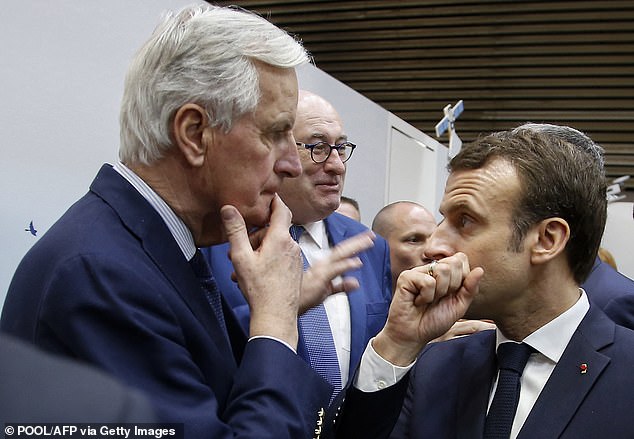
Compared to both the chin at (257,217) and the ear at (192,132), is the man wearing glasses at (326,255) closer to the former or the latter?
the chin at (257,217)

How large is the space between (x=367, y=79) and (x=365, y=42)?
18.3 inches

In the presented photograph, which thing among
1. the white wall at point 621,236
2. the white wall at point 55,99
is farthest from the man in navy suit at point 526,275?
the white wall at point 621,236

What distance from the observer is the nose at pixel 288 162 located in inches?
52.4

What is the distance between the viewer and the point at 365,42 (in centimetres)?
834

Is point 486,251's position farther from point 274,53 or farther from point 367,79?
point 367,79

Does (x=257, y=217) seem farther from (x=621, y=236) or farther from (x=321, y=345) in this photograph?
(x=621, y=236)

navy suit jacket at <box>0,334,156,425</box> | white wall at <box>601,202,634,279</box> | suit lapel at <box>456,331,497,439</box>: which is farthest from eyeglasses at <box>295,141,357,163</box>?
white wall at <box>601,202,634,279</box>

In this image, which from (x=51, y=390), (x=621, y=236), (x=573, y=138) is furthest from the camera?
(x=621, y=236)

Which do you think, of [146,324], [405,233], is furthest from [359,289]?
[405,233]

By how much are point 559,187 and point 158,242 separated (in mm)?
862

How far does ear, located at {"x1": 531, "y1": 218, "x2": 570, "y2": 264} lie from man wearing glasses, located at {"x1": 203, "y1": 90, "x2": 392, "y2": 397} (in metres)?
0.51

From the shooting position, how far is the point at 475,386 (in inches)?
64.6

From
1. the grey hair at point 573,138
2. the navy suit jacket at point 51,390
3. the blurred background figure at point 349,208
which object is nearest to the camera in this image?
the navy suit jacket at point 51,390

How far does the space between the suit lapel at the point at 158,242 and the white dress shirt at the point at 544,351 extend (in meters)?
0.66
